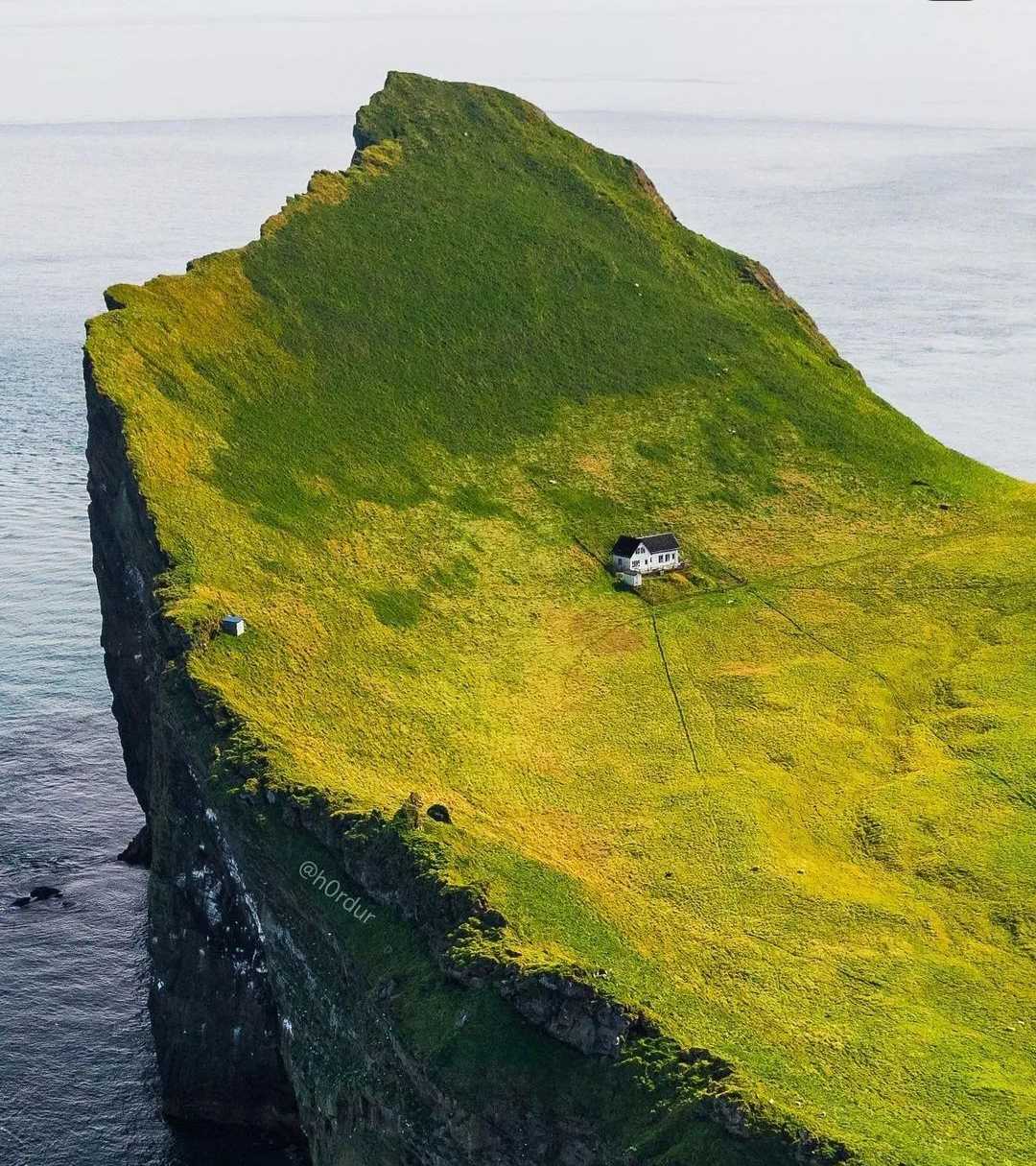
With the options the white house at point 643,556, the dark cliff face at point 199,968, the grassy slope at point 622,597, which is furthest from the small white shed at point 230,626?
the white house at point 643,556

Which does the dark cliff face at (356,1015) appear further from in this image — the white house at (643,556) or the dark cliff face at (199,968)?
the white house at (643,556)

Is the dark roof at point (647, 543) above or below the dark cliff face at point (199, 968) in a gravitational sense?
above

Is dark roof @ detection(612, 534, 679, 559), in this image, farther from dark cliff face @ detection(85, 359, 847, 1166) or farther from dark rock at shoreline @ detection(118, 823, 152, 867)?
dark rock at shoreline @ detection(118, 823, 152, 867)

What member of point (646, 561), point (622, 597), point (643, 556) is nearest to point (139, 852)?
point (622, 597)

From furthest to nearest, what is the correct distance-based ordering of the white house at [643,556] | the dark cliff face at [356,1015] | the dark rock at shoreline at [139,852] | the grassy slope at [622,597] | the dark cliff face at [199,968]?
the white house at [643,556] → the dark rock at shoreline at [139,852] → the dark cliff face at [199,968] → the grassy slope at [622,597] → the dark cliff face at [356,1015]

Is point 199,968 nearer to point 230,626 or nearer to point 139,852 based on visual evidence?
point 230,626

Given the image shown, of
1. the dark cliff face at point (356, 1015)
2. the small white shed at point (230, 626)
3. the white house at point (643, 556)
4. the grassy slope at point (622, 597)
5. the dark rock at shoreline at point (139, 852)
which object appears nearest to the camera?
the dark cliff face at point (356, 1015)
